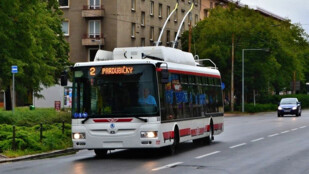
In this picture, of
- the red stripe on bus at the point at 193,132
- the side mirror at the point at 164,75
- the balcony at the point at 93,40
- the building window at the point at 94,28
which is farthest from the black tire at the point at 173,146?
→ the building window at the point at 94,28

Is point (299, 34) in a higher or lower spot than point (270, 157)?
higher

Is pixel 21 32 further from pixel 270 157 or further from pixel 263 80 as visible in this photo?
pixel 263 80

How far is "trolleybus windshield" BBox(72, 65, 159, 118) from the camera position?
18844 millimetres

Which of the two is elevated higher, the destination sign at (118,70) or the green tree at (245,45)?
the green tree at (245,45)

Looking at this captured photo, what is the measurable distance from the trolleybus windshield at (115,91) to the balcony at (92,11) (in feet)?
187

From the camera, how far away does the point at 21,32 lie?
37.5m

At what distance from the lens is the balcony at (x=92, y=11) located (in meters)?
76.1

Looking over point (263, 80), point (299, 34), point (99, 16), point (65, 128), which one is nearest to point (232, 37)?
point (263, 80)

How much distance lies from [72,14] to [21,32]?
40.9 metres

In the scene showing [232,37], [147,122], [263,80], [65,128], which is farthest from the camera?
[263,80]

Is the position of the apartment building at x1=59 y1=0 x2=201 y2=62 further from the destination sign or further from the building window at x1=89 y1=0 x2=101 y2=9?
the destination sign

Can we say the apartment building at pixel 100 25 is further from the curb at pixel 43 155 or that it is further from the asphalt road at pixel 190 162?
the asphalt road at pixel 190 162

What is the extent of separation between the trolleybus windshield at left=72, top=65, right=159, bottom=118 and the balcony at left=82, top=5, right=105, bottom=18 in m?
57.1

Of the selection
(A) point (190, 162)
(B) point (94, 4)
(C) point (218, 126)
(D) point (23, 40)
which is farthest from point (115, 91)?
(B) point (94, 4)
